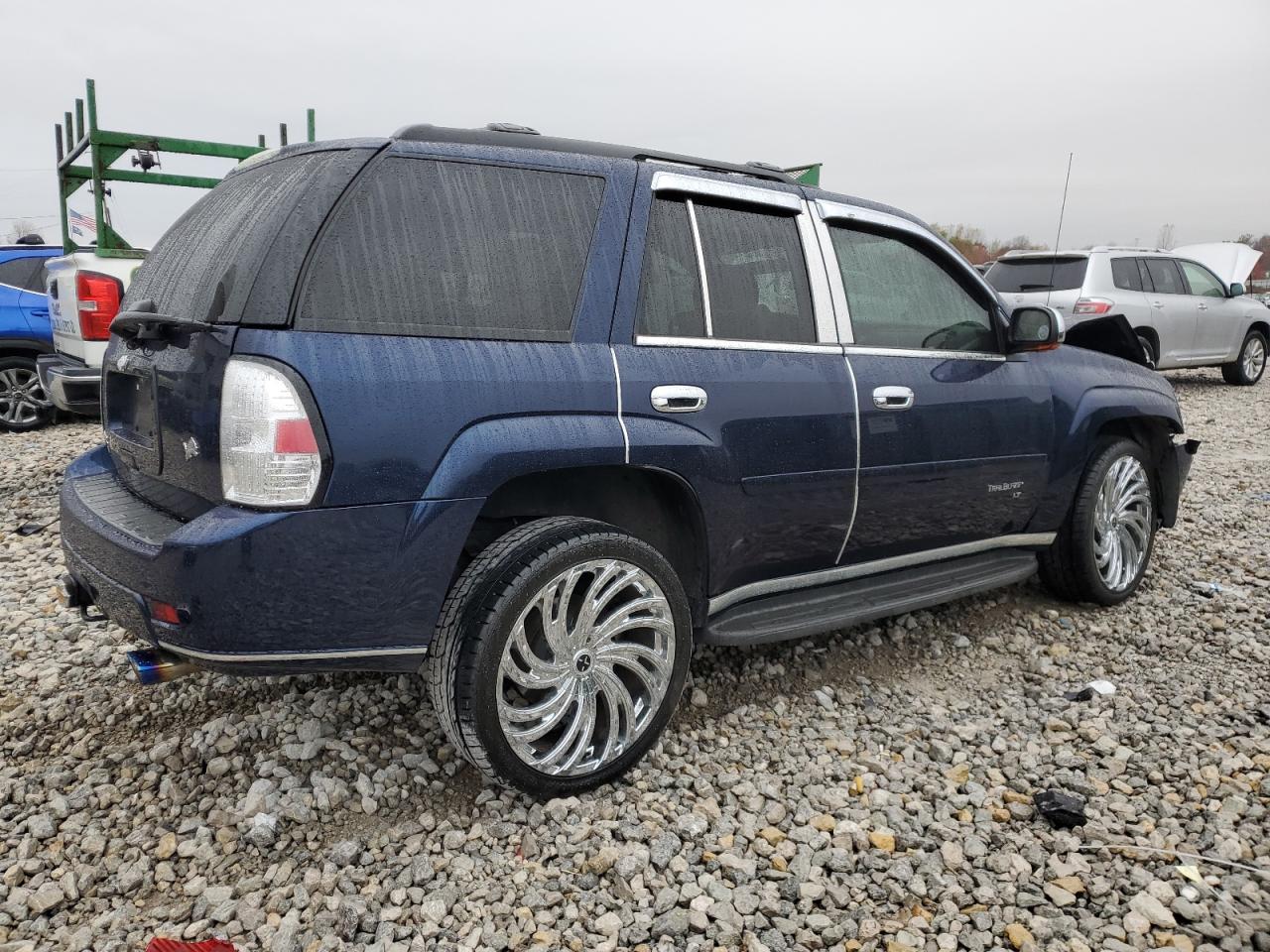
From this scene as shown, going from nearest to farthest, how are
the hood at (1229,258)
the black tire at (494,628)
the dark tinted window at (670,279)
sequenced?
the black tire at (494,628), the dark tinted window at (670,279), the hood at (1229,258)

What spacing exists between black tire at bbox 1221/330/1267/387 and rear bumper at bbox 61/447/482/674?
13663 mm

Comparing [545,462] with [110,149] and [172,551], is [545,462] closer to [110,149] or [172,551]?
[172,551]

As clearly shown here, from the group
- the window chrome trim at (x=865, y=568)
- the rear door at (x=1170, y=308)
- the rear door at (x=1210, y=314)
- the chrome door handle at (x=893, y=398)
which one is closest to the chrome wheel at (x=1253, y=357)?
the rear door at (x=1210, y=314)

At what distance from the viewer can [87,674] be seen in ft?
11.0

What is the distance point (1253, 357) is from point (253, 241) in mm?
14420

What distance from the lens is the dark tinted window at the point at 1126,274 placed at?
1059 cm

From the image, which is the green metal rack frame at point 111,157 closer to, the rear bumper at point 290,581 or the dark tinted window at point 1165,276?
the rear bumper at point 290,581

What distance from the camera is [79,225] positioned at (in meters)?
8.43

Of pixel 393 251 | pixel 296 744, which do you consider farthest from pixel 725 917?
pixel 393 251

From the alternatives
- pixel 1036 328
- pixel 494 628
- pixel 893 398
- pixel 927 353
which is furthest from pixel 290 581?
pixel 1036 328

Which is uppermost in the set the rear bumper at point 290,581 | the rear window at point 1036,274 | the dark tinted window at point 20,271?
the rear window at point 1036,274

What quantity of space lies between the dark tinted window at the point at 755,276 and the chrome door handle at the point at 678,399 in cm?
24

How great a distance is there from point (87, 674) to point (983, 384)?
11.4 ft

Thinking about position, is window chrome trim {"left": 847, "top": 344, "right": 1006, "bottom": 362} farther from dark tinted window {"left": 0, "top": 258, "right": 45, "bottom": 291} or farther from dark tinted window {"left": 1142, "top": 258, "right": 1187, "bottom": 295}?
dark tinted window {"left": 1142, "top": 258, "right": 1187, "bottom": 295}
